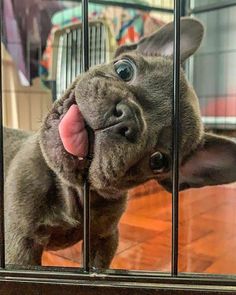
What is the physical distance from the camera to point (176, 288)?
839mm

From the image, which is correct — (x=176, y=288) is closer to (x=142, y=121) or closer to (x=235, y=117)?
(x=142, y=121)

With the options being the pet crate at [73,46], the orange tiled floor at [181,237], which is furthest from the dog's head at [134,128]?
the pet crate at [73,46]

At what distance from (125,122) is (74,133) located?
4.5 inches

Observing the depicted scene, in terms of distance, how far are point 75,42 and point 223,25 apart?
1312 millimetres

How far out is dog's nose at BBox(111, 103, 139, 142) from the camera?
939mm

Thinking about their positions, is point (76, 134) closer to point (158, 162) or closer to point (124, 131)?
point (124, 131)

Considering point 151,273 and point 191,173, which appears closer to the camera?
point 151,273

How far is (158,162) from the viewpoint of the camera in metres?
1.18

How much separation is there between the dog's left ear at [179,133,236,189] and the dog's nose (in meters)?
0.37


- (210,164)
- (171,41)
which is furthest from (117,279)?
(171,41)

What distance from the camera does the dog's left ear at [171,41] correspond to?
1.40m

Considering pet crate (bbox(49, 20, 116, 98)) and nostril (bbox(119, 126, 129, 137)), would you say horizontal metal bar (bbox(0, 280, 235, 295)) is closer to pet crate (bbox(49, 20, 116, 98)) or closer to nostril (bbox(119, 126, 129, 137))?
nostril (bbox(119, 126, 129, 137))

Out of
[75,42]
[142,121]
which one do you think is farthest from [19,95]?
[142,121]

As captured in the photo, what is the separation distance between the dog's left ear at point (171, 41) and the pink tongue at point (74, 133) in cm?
57
